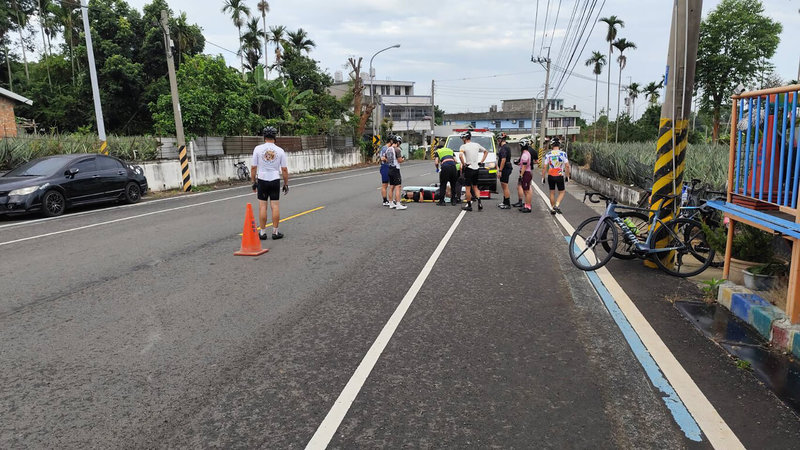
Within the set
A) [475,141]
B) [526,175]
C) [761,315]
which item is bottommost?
[761,315]

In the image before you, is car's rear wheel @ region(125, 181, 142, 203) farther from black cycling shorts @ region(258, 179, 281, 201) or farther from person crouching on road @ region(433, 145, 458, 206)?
person crouching on road @ region(433, 145, 458, 206)

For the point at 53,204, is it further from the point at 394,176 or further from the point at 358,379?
the point at 358,379

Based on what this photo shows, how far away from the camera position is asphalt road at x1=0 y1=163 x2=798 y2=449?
125 inches

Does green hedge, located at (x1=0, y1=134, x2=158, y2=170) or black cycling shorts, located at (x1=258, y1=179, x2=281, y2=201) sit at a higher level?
green hedge, located at (x1=0, y1=134, x2=158, y2=170)

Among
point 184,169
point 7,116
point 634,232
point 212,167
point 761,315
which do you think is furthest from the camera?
point 7,116

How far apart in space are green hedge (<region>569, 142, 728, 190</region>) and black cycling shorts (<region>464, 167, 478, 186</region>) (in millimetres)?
3822

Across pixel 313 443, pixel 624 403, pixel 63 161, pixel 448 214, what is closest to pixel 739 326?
pixel 624 403

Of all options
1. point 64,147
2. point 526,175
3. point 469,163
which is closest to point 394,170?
point 469,163

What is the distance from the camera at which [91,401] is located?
3.52 meters

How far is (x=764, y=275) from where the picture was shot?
530cm

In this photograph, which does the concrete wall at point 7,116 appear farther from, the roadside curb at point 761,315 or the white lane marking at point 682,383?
the roadside curb at point 761,315

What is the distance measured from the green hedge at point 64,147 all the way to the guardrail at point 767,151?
17815 mm

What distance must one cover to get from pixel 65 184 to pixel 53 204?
24.6 inches

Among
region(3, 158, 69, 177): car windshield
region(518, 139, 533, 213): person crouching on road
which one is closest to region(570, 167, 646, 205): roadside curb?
region(518, 139, 533, 213): person crouching on road
